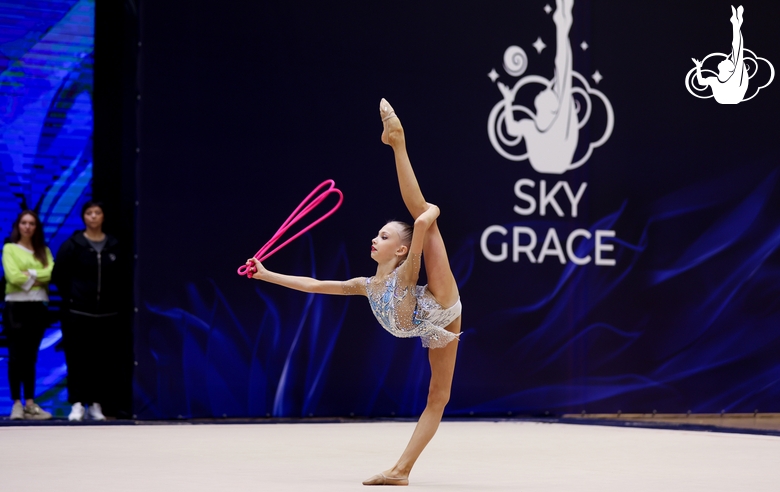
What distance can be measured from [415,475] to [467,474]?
0.25 metres

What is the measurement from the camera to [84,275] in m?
7.08

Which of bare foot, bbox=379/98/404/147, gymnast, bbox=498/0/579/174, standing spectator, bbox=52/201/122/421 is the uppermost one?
gymnast, bbox=498/0/579/174

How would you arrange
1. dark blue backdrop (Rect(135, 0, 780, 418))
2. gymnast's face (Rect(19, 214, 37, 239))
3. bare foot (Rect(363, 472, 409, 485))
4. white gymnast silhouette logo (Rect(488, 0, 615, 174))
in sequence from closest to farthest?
bare foot (Rect(363, 472, 409, 485)), gymnast's face (Rect(19, 214, 37, 239)), dark blue backdrop (Rect(135, 0, 780, 418)), white gymnast silhouette logo (Rect(488, 0, 615, 174))

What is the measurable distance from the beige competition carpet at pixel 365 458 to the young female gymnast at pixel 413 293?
0.29 meters

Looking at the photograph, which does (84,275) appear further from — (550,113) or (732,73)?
(732,73)

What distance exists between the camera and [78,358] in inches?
276

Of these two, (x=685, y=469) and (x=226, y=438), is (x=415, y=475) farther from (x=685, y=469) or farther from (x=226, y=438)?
(x=226, y=438)

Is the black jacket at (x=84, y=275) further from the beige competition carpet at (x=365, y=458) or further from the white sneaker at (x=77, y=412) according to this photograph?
the beige competition carpet at (x=365, y=458)

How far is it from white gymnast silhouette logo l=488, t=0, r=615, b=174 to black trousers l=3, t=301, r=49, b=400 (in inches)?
144

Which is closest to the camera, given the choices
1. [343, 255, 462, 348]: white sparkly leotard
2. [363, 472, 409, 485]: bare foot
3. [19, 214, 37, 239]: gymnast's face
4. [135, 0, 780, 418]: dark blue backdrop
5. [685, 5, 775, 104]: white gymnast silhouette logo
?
[363, 472, 409, 485]: bare foot

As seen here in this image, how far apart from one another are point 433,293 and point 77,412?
11.7 feet

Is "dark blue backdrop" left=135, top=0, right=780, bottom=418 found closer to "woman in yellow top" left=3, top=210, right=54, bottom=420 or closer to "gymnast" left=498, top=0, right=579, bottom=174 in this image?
"gymnast" left=498, top=0, right=579, bottom=174

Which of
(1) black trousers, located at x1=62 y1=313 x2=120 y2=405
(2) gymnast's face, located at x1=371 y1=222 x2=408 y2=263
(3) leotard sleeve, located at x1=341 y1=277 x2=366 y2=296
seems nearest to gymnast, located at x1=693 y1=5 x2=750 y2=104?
(2) gymnast's face, located at x1=371 y1=222 x2=408 y2=263

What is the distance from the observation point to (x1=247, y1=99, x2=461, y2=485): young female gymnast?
4371 millimetres
